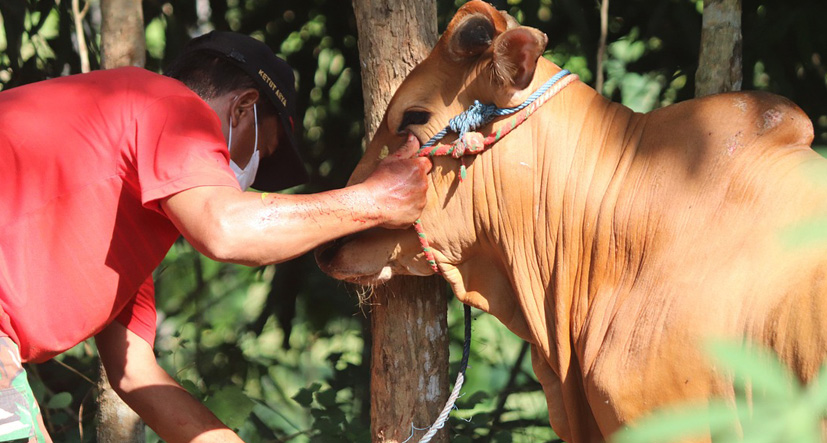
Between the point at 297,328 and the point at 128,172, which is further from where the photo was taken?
the point at 297,328

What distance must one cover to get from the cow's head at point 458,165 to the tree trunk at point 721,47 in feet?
3.12

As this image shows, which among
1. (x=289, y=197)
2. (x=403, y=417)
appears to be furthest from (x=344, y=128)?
(x=289, y=197)

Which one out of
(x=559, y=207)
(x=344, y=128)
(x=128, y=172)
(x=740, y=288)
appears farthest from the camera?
(x=344, y=128)

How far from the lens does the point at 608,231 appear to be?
2.61m

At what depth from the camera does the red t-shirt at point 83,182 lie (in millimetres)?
2436

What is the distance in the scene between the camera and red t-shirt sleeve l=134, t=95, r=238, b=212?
2377mm

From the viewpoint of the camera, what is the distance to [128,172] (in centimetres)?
256

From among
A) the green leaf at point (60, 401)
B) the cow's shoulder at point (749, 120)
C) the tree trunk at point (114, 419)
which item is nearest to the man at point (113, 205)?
the cow's shoulder at point (749, 120)

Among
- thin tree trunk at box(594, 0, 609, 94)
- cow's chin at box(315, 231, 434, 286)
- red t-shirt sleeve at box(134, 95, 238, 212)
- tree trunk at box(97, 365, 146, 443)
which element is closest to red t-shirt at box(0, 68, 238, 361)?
red t-shirt sleeve at box(134, 95, 238, 212)

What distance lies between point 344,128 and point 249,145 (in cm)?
174

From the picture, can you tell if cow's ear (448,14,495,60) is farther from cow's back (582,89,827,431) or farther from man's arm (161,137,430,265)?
cow's back (582,89,827,431)

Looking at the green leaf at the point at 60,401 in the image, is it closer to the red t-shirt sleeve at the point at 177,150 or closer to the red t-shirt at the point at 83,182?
the red t-shirt at the point at 83,182

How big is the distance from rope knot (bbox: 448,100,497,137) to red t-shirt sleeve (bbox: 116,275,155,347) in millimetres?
1324

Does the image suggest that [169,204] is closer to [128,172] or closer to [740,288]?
[128,172]
